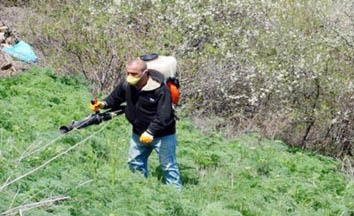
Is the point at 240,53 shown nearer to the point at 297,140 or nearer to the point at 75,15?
the point at 297,140

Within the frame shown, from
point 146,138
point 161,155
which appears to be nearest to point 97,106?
point 146,138

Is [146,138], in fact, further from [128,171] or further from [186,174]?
[186,174]

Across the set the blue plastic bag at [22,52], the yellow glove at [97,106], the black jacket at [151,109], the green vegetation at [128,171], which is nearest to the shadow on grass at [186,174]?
the green vegetation at [128,171]

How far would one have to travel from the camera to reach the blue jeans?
7359 millimetres

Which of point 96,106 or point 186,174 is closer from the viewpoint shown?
point 96,106

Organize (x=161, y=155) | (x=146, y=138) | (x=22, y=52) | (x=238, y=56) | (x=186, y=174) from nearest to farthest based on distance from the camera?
(x=146, y=138) < (x=161, y=155) < (x=186, y=174) < (x=238, y=56) < (x=22, y=52)

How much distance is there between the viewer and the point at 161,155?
7.40 metres

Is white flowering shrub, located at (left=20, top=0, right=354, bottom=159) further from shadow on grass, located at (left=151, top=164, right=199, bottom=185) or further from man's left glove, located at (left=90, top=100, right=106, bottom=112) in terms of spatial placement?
man's left glove, located at (left=90, top=100, right=106, bottom=112)

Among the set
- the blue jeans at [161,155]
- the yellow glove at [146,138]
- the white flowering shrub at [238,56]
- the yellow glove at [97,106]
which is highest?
the yellow glove at [97,106]

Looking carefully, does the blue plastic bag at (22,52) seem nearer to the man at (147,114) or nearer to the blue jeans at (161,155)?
the man at (147,114)

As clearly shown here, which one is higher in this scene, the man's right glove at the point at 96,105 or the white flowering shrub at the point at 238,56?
the man's right glove at the point at 96,105

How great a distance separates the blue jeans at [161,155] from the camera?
7359mm

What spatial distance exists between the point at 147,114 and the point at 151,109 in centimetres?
7

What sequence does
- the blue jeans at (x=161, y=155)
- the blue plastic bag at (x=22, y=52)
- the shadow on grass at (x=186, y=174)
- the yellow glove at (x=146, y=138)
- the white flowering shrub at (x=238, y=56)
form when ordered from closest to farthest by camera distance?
the yellow glove at (x=146, y=138), the blue jeans at (x=161, y=155), the shadow on grass at (x=186, y=174), the white flowering shrub at (x=238, y=56), the blue plastic bag at (x=22, y=52)
